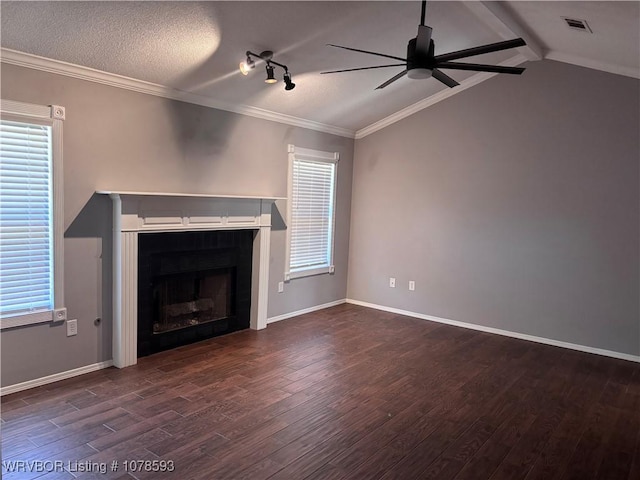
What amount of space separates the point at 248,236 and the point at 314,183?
1.34m

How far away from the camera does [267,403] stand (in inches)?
133

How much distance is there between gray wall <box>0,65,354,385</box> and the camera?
3.43 m

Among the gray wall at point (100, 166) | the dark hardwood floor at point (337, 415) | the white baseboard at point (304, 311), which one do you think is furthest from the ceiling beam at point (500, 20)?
the white baseboard at point (304, 311)

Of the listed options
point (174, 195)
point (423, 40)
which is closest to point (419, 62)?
point (423, 40)

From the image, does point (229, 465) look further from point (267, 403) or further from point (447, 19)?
point (447, 19)

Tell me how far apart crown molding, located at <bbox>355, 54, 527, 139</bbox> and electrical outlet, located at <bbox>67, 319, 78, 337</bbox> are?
4.27 meters

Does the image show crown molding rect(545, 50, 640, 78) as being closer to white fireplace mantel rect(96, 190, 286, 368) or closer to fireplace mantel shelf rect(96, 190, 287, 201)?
fireplace mantel shelf rect(96, 190, 287, 201)

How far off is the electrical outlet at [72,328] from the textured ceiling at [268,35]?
2007mm

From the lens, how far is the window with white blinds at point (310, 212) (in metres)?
5.64

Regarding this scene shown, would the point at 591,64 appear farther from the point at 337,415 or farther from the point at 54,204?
the point at 54,204

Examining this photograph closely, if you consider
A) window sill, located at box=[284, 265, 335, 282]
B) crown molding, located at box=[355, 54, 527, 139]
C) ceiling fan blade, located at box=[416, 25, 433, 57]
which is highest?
crown molding, located at box=[355, 54, 527, 139]

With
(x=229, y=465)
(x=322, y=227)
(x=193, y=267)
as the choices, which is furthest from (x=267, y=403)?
(x=322, y=227)

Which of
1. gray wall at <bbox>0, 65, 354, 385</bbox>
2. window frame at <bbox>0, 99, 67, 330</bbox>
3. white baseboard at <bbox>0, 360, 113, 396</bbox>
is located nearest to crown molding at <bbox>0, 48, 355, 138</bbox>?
gray wall at <bbox>0, 65, 354, 385</bbox>

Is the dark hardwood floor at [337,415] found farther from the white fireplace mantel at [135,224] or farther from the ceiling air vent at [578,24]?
the ceiling air vent at [578,24]
